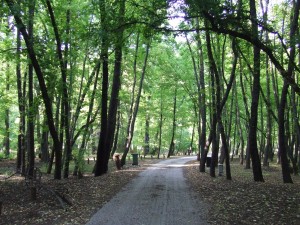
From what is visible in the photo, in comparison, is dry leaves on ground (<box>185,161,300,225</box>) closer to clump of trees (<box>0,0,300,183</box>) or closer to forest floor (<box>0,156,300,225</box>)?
forest floor (<box>0,156,300,225</box>)

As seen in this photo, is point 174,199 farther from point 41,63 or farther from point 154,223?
point 41,63

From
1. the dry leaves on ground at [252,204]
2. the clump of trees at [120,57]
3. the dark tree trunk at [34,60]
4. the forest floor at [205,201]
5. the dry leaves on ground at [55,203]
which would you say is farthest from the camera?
the dark tree trunk at [34,60]

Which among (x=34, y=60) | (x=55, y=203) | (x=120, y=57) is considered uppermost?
(x=120, y=57)

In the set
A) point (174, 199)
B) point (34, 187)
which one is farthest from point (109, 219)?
point (34, 187)

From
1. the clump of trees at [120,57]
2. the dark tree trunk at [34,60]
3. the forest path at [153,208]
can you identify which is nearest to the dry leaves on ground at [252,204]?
the forest path at [153,208]

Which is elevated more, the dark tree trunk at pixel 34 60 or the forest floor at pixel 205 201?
the dark tree trunk at pixel 34 60

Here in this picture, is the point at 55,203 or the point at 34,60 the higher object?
the point at 34,60

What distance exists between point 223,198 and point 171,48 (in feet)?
68.3

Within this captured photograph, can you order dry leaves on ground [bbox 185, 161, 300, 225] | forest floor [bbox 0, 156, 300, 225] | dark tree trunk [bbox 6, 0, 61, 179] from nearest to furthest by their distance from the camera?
dry leaves on ground [bbox 185, 161, 300, 225] < forest floor [bbox 0, 156, 300, 225] < dark tree trunk [bbox 6, 0, 61, 179]

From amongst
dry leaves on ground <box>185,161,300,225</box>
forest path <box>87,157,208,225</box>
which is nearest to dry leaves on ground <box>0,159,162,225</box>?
forest path <box>87,157,208,225</box>

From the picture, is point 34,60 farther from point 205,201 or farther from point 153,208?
point 205,201

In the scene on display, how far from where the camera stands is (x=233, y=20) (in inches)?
336

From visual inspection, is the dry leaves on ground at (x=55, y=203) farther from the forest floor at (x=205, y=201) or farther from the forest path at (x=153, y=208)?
the forest path at (x=153, y=208)

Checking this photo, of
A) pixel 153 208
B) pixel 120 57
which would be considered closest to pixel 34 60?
pixel 120 57
